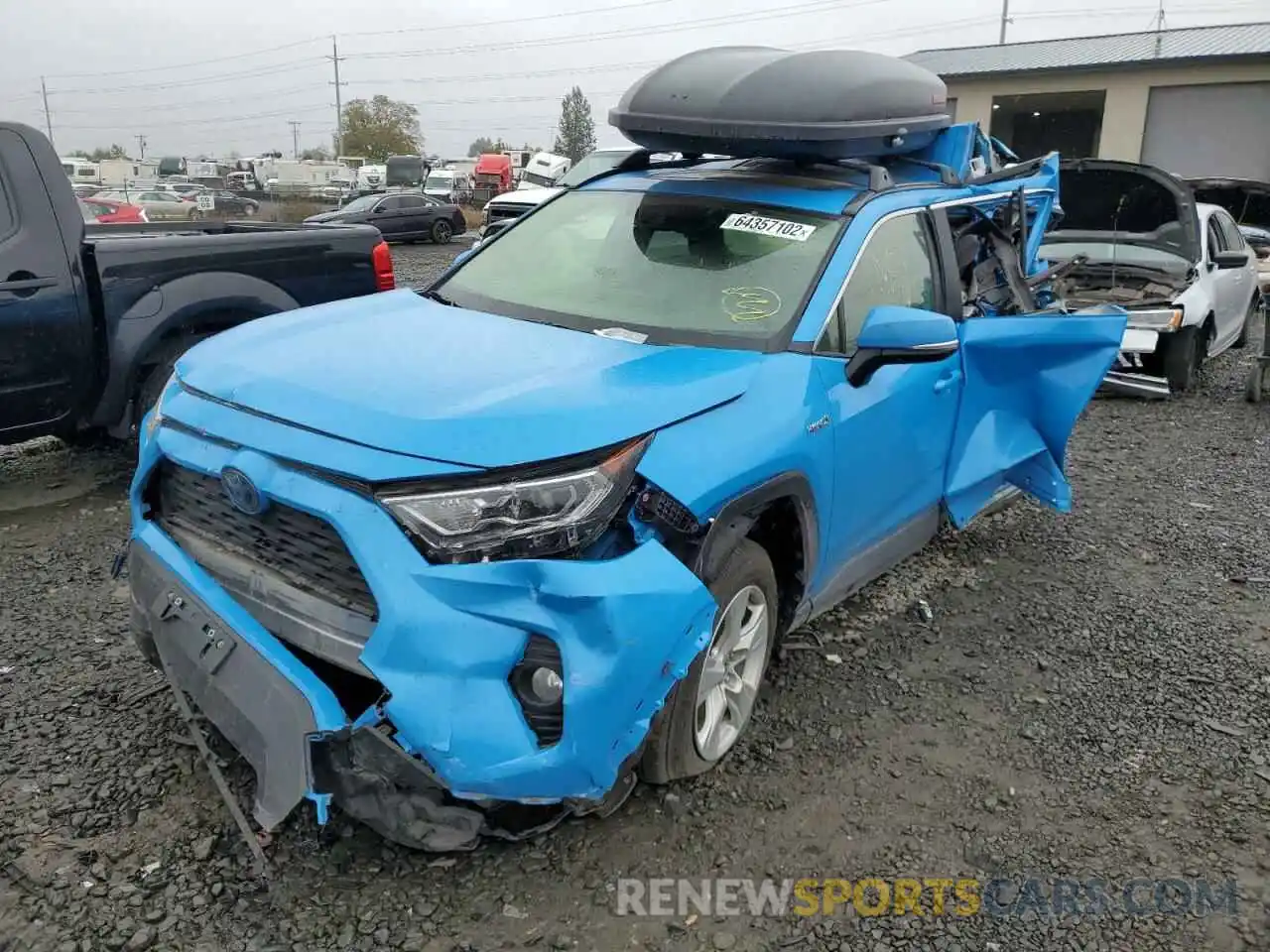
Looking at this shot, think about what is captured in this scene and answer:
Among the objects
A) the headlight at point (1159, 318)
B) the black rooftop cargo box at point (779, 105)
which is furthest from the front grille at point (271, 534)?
the headlight at point (1159, 318)

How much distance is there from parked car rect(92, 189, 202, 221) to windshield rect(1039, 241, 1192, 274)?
1174 inches

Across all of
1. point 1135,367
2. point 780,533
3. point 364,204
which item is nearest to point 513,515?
point 780,533

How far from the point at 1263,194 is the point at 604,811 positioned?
1582 cm

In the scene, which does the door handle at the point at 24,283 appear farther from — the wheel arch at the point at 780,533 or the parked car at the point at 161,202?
the parked car at the point at 161,202

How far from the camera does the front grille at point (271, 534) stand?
2.39 m

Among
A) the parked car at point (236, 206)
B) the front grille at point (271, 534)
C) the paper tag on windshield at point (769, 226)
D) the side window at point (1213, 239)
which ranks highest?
the paper tag on windshield at point (769, 226)

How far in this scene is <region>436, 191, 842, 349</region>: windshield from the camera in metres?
3.26

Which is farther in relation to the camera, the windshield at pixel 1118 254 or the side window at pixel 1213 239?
the side window at pixel 1213 239

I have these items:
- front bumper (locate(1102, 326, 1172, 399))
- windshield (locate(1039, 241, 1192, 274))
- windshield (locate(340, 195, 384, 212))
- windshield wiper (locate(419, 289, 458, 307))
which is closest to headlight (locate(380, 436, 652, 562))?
windshield wiper (locate(419, 289, 458, 307))

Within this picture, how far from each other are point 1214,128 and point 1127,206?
2082 centimetres

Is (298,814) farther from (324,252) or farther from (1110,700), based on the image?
(324,252)

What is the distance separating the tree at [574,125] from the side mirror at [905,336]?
102 metres

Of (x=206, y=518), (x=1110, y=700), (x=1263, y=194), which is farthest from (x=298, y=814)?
(x=1263, y=194)

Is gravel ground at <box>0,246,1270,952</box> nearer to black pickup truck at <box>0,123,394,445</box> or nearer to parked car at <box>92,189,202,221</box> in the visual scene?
black pickup truck at <box>0,123,394,445</box>
